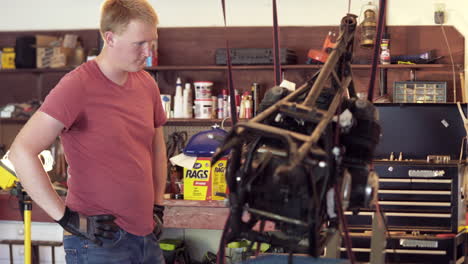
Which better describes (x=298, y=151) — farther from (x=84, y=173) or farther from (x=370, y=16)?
(x=370, y=16)

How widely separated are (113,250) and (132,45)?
0.63m

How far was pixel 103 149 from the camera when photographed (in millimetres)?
1945

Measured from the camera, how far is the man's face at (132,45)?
1.92 m

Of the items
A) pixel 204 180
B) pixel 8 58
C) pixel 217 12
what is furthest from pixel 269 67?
pixel 8 58

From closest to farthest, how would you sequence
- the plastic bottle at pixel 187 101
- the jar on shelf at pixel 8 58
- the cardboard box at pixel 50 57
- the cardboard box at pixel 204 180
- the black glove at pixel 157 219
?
the black glove at pixel 157 219, the cardboard box at pixel 204 180, the plastic bottle at pixel 187 101, the cardboard box at pixel 50 57, the jar on shelf at pixel 8 58

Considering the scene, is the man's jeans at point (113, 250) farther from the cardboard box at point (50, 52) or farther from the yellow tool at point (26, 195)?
the cardboard box at point (50, 52)

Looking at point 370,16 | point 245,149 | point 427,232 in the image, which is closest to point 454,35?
point 370,16

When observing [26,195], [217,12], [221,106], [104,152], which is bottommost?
[26,195]

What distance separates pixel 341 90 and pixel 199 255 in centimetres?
361

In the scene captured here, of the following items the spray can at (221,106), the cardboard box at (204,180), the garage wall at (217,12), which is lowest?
the cardboard box at (204,180)

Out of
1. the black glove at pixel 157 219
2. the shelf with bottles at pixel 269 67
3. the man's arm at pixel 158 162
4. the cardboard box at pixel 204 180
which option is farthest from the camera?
the shelf with bottles at pixel 269 67

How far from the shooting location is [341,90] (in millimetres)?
1265

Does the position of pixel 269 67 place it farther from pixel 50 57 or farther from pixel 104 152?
pixel 104 152

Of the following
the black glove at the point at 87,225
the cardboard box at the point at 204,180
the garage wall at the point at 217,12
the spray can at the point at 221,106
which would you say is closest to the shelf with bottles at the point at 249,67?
the spray can at the point at 221,106
